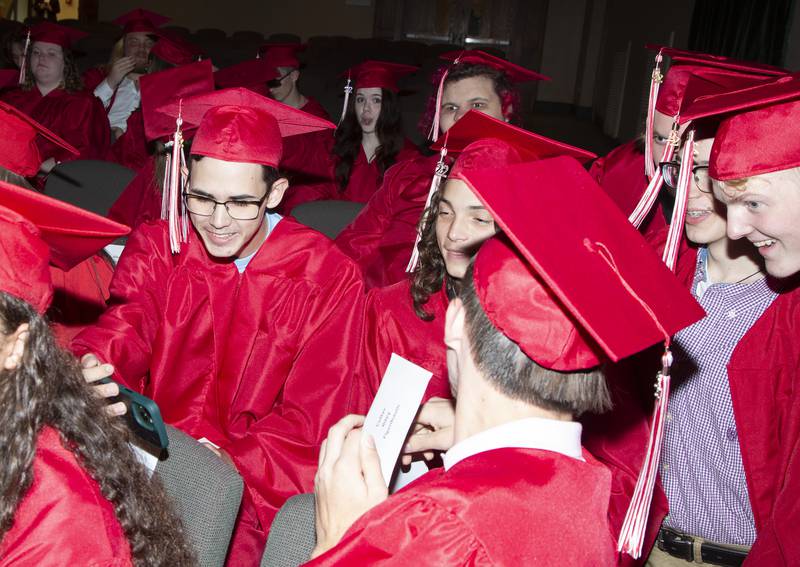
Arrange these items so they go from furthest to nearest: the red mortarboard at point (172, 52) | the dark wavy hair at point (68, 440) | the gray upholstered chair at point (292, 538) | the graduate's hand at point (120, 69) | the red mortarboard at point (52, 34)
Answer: the graduate's hand at point (120, 69) → the red mortarboard at point (52, 34) → the red mortarboard at point (172, 52) → the gray upholstered chair at point (292, 538) → the dark wavy hair at point (68, 440)

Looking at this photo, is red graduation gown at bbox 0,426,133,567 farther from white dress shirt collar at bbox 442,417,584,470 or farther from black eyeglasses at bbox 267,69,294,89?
black eyeglasses at bbox 267,69,294,89

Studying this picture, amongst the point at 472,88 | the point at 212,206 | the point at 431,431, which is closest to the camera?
the point at 431,431

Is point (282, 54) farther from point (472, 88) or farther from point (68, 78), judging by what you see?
point (472, 88)

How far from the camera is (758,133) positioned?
1.73 meters

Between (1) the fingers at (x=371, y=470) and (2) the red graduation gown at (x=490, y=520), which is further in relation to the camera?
(1) the fingers at (x=371, y=470)

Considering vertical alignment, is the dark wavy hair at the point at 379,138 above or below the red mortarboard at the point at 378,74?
below

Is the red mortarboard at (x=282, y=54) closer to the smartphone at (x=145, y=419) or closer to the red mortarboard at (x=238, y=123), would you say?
the red mortarboard at (x=238, y=123)

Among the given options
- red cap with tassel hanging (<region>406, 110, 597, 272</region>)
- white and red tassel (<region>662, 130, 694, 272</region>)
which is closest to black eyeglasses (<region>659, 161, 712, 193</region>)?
white and red tassel (<region>662, 130, 694, 272</region>)

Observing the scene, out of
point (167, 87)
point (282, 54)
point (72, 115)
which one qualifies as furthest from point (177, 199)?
point (72, 115)

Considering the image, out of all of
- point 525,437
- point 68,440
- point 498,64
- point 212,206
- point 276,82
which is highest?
point 498,64

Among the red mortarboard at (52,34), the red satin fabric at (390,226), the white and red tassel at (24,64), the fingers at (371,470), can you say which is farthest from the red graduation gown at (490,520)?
the white and red tassel at (24,64)

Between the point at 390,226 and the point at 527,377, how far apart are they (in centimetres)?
259

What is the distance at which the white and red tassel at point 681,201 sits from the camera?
1.99m

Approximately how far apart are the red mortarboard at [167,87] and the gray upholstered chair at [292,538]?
5.91ft
